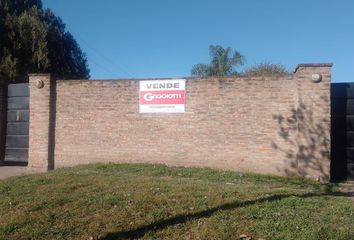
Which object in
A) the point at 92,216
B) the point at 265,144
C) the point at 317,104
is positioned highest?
the point at 317,104

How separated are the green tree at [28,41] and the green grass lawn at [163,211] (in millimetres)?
16605

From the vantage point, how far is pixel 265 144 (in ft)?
39.2

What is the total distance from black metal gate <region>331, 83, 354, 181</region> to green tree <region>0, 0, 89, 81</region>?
17179mm

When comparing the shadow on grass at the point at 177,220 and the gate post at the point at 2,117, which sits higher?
the gate post at the point at 2,117

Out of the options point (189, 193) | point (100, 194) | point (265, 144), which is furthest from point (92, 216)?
point (265, 144)

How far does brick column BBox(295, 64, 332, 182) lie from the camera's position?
37.3 feet

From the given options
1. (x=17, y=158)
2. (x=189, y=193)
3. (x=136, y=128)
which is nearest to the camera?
(x=189, y=193)

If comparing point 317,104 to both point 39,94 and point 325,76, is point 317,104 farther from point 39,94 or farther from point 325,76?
A: point 39,94

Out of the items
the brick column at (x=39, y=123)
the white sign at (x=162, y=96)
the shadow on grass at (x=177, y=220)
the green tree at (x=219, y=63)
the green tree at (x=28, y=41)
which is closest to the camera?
the shadow on grass at (x=177, y=220)

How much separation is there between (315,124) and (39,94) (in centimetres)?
791

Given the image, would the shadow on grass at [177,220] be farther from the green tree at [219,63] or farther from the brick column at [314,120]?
the green tree at [219,63]

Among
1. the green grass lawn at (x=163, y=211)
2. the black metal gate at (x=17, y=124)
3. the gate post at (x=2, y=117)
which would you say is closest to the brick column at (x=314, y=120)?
the green grass lawn at (x=163, y=211)

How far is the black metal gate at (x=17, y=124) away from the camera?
1474 cm

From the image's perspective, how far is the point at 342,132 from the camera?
39.7 ft
